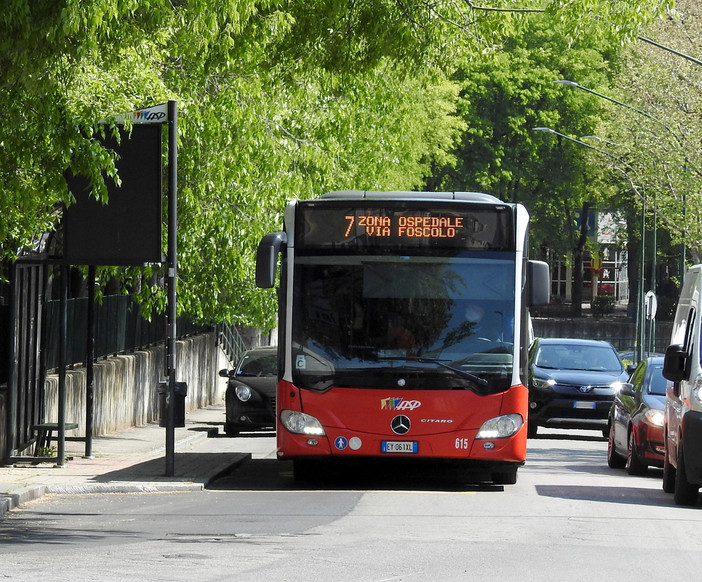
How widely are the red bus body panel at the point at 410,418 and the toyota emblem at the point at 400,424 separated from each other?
0.10 ft

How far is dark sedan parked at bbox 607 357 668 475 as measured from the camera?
18.2 metres

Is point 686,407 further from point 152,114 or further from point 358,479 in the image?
point 152,114

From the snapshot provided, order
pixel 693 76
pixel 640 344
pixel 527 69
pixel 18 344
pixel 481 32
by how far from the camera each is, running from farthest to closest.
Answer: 1. pixel 527 69
2. pixel 640 344
3. pixel 693 76
4. pixel 18 344
5. pixel 481 32

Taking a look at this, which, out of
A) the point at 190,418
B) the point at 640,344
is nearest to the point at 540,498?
the point at 190,418

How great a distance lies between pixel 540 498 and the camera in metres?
15.1

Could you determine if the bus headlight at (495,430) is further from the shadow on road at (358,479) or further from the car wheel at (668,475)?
the car wheel at (668,475)

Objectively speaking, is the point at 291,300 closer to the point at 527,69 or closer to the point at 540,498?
the point at 540,498

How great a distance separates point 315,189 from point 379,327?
1189 cm

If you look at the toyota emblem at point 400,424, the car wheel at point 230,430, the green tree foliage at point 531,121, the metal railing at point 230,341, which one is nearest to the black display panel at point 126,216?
the toyota emblem at point 400,424

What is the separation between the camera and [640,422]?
18.2 m

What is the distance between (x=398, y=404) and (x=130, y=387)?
13.5 m

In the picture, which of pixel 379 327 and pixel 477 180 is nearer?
pixel 379 327

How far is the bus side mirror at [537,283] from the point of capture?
15.3 m

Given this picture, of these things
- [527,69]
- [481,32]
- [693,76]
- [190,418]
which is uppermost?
[527,69]
